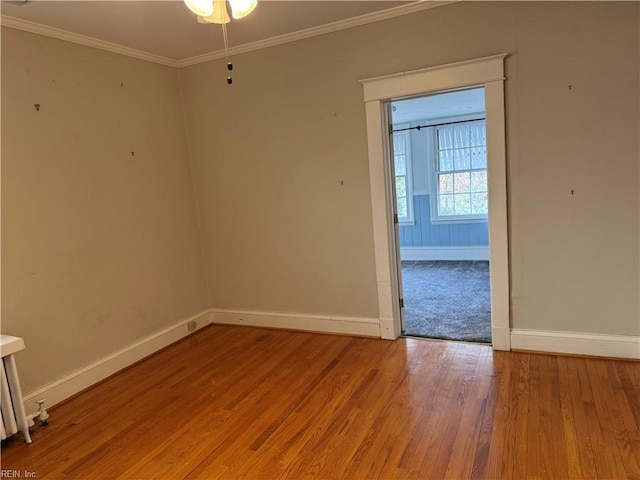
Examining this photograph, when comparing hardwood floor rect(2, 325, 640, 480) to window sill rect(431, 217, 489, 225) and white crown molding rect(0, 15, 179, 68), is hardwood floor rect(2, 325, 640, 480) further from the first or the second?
window sill rect(431, 217, 489, 225)

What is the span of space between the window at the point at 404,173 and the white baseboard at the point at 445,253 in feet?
1.78

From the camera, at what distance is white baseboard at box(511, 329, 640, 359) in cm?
283

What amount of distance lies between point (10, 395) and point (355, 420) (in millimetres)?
1958

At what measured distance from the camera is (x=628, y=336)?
2830mm

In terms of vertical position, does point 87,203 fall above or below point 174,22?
below

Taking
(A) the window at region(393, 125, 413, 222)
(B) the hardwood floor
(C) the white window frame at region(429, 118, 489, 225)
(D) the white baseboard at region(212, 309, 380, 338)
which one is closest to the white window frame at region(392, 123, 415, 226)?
(A) the window at region(393, 125, 413, 222)

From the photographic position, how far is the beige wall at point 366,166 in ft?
8.84

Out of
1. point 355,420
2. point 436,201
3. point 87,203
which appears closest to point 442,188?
point 436,201

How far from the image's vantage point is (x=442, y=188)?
6.75 metres

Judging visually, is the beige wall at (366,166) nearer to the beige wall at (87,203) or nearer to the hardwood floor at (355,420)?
the beige wall at (87,203)

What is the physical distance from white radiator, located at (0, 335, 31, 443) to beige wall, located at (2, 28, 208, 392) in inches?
13.8

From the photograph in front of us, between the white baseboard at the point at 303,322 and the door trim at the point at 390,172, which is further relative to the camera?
the white baseboard at the point at 303,322

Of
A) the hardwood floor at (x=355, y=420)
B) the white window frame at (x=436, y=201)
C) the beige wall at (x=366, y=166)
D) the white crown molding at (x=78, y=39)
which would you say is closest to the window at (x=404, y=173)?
the white window frame at (x=436, y=201)

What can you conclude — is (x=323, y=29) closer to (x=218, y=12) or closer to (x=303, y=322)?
(x=218, y=12)
